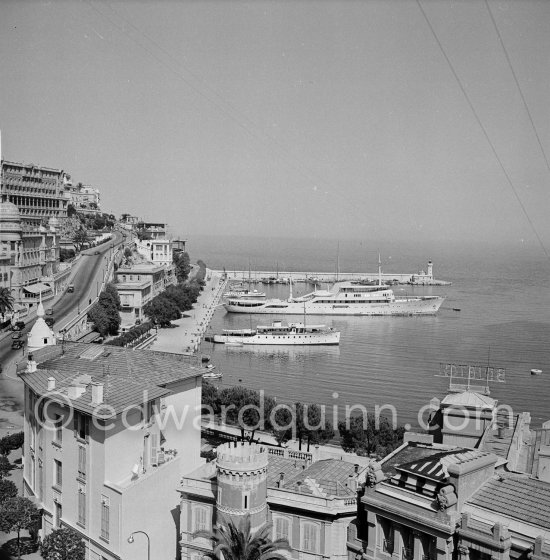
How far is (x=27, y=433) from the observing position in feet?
81.7

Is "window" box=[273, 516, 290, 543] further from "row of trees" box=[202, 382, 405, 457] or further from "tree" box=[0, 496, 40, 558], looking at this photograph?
"row of trees" box=[202, 382, 405, 457]

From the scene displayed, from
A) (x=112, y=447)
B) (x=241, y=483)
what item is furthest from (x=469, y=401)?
(x=112, y=447)

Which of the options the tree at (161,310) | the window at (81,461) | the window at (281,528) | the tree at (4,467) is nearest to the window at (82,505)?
the window at (81,461)

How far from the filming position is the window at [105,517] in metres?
19.6

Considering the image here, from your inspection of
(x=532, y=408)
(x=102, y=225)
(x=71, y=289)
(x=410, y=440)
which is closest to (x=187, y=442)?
(x=410, y=440)

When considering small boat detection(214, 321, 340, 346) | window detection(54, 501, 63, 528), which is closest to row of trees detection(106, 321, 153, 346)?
small boat detection(214, 321, 340, 346)

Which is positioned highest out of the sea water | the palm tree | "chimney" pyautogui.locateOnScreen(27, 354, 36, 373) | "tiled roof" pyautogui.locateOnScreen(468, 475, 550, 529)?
"chimney" pyautogui.locateOnScreen(27, 354, 36, 373)

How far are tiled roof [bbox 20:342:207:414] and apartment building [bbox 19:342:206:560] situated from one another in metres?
0.04

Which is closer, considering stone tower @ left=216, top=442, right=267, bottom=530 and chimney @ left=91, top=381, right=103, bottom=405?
stone tower @ left=216, top=442, right=267, bottom=530

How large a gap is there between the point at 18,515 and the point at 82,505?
6.28 feet

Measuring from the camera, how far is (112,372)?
2359 centimetres

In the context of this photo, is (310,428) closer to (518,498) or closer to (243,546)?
(243,546)

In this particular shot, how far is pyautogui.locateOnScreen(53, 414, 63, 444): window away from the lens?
853 inches

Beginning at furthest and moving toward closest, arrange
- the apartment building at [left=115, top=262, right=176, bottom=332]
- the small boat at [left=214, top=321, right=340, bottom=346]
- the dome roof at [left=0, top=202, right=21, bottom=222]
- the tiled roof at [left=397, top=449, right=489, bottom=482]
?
the apartment building at [left=115, top=262, right=176, bottom=332], the small boat at [left=214, top=321, right=340, bottom=346], the dome roof at [left=0, top=202, right=21, bottom=222], the tiled roof at [left=397, top=449, right=489, bottom=482]
